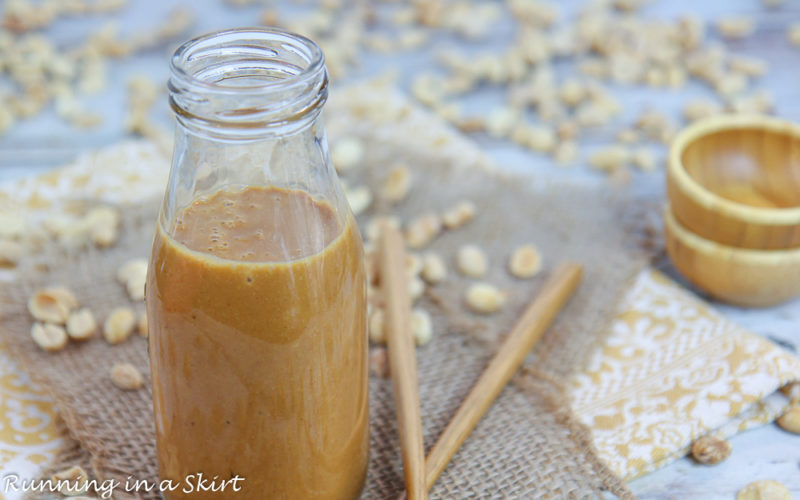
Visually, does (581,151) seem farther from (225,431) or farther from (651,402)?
(225,431)

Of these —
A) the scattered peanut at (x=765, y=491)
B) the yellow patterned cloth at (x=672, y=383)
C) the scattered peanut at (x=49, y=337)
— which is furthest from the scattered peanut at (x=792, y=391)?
the scattered peanut at (x=49, y=337)

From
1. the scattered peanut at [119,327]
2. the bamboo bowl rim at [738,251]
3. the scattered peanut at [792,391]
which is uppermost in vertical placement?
the bamboo bowl rim at [738,251]

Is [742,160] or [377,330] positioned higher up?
[742,160]

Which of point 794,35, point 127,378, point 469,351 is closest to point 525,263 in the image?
point 469,351

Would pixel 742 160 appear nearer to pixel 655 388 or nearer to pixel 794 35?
pixel 655 388

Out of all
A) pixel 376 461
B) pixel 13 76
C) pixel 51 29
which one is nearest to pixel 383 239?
pixel 376 461

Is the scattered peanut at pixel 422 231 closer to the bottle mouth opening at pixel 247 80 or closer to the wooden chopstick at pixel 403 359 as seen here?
the wooden chopstick at pixel 403 359

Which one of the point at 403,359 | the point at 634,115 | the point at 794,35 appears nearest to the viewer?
the point at 403,359
